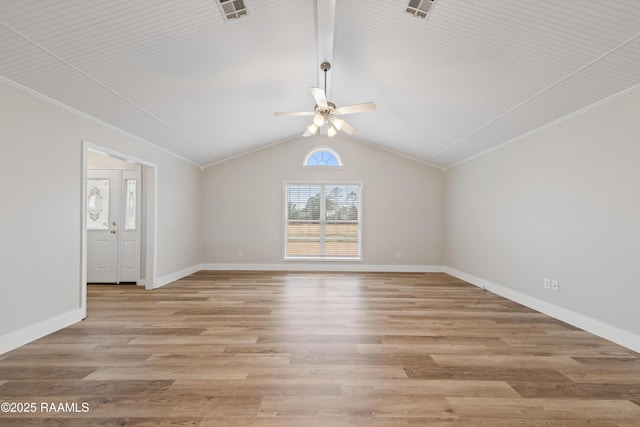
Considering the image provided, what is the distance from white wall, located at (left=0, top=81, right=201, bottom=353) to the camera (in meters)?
2.56

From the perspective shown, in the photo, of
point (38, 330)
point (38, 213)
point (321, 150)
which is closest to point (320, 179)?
point (321, 150)

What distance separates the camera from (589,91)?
288 centimetres

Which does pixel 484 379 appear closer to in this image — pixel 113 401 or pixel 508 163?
pixel 113 401

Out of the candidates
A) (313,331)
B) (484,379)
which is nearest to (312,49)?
(313,331)

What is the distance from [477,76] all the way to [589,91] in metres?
1.05

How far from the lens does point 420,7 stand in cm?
248

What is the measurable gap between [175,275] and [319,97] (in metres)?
4.44

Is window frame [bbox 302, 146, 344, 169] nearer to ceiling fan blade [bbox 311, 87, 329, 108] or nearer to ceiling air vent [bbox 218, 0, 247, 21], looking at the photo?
ceiling fan blade [bbox 311, 87, 329, 108]

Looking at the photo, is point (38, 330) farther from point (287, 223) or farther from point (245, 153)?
point (245, 153)

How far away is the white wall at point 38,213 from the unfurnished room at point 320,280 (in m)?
0.02

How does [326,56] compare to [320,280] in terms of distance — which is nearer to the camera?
[326,56]

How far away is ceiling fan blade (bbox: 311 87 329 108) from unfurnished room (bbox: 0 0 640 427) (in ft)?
0.13

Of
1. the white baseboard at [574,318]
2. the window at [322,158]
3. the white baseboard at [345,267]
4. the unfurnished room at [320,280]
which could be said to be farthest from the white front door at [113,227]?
the white baseboard at [574,318]

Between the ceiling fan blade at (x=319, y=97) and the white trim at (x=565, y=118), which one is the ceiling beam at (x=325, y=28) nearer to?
the ceiling fan blade at (x=319, y=97)
